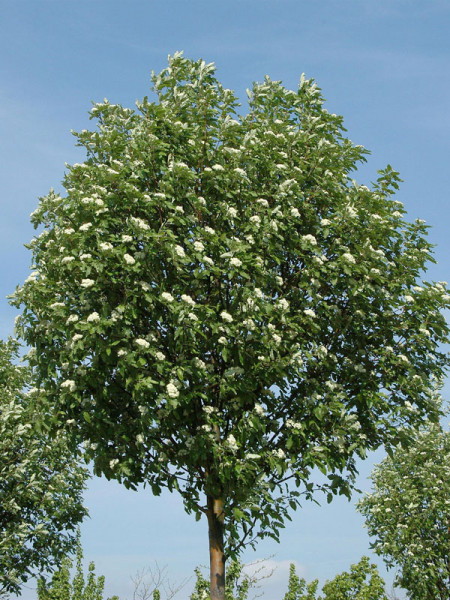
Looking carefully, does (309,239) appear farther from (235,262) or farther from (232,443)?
(232,443)

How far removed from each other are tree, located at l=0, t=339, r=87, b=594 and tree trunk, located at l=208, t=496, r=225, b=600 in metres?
8.35

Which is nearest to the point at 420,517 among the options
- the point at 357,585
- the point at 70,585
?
the point at 357,585

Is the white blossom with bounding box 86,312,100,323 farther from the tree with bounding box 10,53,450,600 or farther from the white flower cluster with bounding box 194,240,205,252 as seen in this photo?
the white flower cluster with bounding box 194,240,205,252

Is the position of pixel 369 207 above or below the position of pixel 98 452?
above

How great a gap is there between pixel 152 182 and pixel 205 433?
5463 mm

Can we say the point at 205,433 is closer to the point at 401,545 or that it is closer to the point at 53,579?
the point at 53,579

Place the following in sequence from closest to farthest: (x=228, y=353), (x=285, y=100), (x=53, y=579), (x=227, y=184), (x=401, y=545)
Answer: (x=228, y=353), (x=227, y=184), (x=285, y=100), (x=53, y=579), (x=401, y=545)

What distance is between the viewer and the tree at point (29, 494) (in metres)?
20.9

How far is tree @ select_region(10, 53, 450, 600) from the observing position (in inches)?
484

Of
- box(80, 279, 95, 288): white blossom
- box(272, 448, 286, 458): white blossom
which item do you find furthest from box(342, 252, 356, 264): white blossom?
box(80, 279, 95, 288): white blossom

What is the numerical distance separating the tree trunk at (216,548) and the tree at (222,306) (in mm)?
30

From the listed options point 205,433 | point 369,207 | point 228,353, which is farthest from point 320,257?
point 205,433

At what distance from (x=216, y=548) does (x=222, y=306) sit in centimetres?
523

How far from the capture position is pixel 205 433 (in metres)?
12.6
